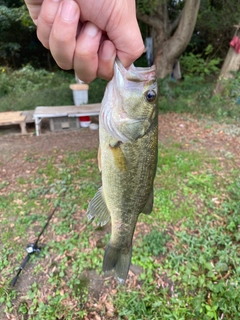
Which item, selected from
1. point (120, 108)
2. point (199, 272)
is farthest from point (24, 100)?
point (120, 108)

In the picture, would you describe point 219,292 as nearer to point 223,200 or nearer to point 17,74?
point 223,200

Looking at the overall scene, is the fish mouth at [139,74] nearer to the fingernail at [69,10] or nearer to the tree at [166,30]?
the fingernail at [69,10]

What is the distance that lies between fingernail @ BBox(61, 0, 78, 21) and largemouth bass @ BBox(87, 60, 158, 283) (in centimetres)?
30

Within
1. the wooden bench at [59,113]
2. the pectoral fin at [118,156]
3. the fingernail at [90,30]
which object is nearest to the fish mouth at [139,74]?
the fingernail at [90,30]

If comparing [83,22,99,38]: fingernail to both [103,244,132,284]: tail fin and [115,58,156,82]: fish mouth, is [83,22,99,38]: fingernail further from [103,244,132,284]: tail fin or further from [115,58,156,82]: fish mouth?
[103,244,132,284]: tail fin

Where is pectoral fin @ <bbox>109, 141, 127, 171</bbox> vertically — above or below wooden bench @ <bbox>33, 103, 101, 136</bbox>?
above

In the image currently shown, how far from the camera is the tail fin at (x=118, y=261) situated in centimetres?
178

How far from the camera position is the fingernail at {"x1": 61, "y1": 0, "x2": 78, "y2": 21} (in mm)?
969

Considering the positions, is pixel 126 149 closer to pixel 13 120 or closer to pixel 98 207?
Answer: pixel 98 207

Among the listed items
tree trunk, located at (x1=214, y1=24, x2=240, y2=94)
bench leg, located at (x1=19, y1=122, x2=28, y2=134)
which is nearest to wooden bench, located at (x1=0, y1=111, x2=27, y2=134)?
bench leg, located at (x1=19, y1=122, x2=28, y2=134)

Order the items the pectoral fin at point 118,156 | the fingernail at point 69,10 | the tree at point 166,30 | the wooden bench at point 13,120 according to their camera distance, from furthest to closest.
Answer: the tree at point 166,30 < the wooden bench at point 13,120 < the pectoral fin at point 118,156 < the fingernail at point 69,10

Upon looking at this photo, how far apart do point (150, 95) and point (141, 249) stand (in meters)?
2.39

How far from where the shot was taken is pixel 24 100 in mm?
8625

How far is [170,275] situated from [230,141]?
4152 millimetres
